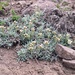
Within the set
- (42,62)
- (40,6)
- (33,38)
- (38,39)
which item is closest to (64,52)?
(42,62)

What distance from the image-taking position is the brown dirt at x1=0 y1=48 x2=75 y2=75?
4.42 m

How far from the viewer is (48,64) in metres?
4.64

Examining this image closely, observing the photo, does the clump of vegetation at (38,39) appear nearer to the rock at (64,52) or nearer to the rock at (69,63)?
the rock at (64,52)

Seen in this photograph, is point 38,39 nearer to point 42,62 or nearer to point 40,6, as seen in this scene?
point 42,62

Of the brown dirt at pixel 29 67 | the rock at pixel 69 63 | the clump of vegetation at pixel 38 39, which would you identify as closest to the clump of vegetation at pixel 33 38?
the clump of vegetation at pixel 38 39

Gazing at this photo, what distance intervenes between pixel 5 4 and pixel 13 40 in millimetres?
1804

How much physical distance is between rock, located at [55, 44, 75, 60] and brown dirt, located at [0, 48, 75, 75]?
0.17m

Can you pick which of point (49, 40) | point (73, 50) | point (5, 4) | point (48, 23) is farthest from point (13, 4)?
point (73, 50)

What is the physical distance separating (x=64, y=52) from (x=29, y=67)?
0.71 meters

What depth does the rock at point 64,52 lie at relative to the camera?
4.64 meters

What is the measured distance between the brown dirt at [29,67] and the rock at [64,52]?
17 centimetres

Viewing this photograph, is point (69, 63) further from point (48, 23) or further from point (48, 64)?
point (48, 23)

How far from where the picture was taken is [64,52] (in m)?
4.66

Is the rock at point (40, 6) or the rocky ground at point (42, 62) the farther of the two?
the rock at point (40, 6)
